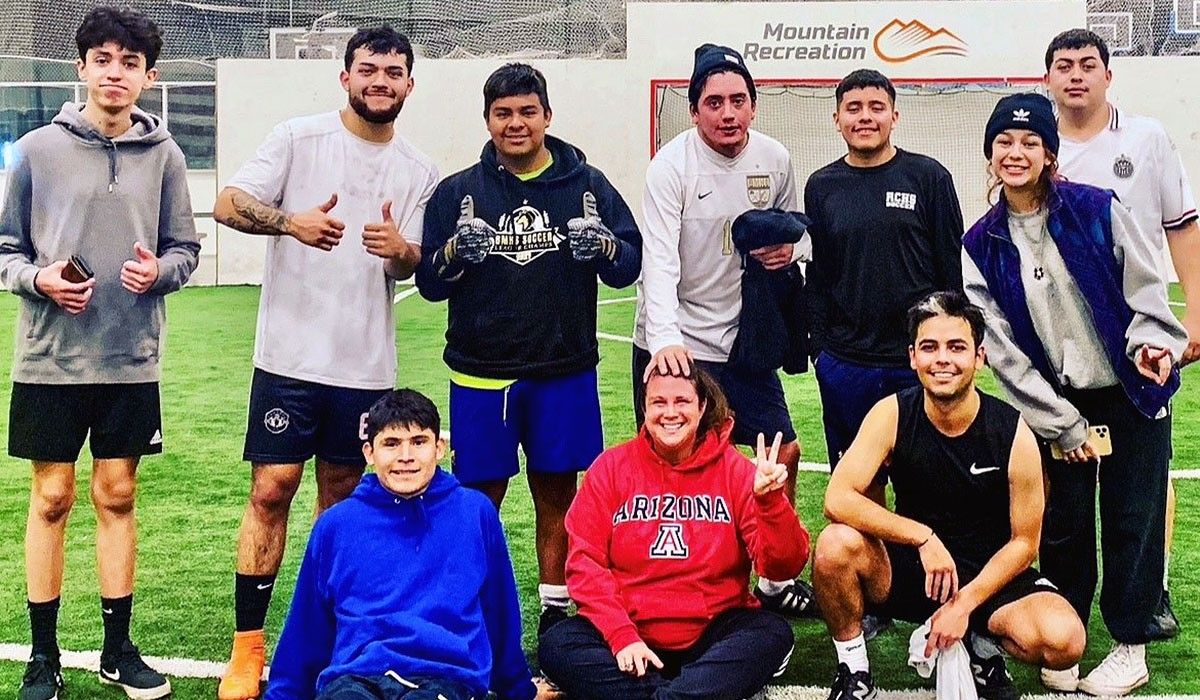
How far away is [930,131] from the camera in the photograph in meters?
17.0

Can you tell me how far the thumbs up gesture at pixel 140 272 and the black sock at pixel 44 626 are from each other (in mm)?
967

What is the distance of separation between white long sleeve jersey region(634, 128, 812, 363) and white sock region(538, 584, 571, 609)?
84 cm

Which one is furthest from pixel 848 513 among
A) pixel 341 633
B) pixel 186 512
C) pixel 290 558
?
pixel 186 512

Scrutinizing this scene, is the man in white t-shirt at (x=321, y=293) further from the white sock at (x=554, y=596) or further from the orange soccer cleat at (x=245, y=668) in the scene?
the white sock at (x=554, y=596)

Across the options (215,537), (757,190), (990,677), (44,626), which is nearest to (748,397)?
(757,190)

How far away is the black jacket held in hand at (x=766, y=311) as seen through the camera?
4.61m

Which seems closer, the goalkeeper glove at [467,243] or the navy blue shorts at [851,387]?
the goalkeeper glove at [467,243]

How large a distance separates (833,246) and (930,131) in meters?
13.0

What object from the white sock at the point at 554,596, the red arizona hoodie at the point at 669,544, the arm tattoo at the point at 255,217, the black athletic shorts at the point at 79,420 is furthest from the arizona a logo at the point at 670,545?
the black athletic shorts at the point at 79,420

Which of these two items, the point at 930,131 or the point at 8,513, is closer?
the point at 8,513

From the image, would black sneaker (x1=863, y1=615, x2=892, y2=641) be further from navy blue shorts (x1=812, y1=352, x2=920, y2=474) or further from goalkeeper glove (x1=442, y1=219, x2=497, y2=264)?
goalkeeper glove (x1=442, y1=219, x2=497, y2=264)

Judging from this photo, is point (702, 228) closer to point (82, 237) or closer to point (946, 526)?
point (946, 526)

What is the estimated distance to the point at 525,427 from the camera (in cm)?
450

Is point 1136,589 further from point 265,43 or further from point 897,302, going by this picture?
point 265,43
